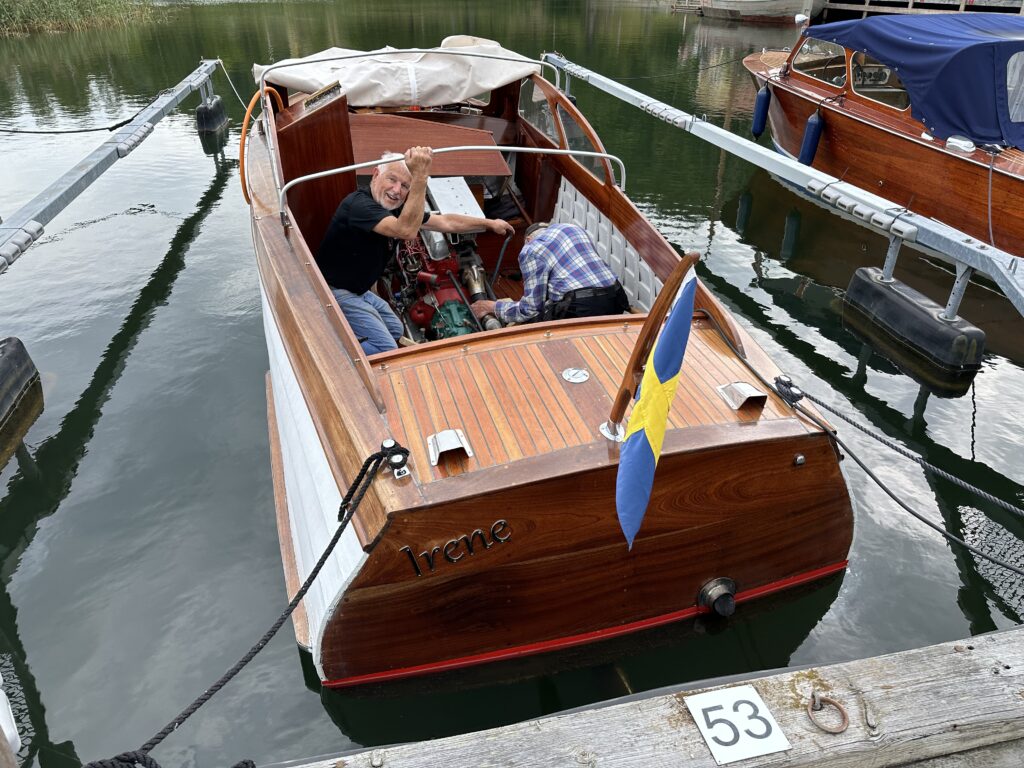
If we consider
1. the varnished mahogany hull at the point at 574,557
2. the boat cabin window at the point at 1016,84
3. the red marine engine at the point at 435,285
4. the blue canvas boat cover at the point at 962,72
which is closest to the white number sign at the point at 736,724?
the varnished mahogany hull at the point at 574,557

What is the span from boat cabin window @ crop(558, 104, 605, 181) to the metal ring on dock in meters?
3.80

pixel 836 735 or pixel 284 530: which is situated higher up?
pixel 836 735

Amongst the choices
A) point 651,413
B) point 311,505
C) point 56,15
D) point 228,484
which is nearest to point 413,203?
point 311,505

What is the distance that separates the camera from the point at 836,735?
1941mm

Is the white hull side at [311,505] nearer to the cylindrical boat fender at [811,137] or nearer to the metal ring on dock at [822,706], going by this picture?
the metal ring on dock at [822,706]

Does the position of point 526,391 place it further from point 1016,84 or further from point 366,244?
point 1016,84

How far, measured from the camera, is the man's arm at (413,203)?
343 cm

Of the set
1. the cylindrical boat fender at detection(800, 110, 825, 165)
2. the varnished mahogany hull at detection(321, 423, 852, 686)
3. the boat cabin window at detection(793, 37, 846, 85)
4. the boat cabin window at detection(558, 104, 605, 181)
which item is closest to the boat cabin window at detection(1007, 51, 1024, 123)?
the cylindrical boat fender at detection(800, 110, 825, 165)

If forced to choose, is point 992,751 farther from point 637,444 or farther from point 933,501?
point 933,501

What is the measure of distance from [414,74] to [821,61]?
20.9ft

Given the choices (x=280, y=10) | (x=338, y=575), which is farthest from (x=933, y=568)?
(x=280, y=10)

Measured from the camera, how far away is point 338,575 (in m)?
2.56

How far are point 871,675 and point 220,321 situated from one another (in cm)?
582

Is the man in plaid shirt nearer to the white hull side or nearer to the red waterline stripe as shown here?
the white hull side
